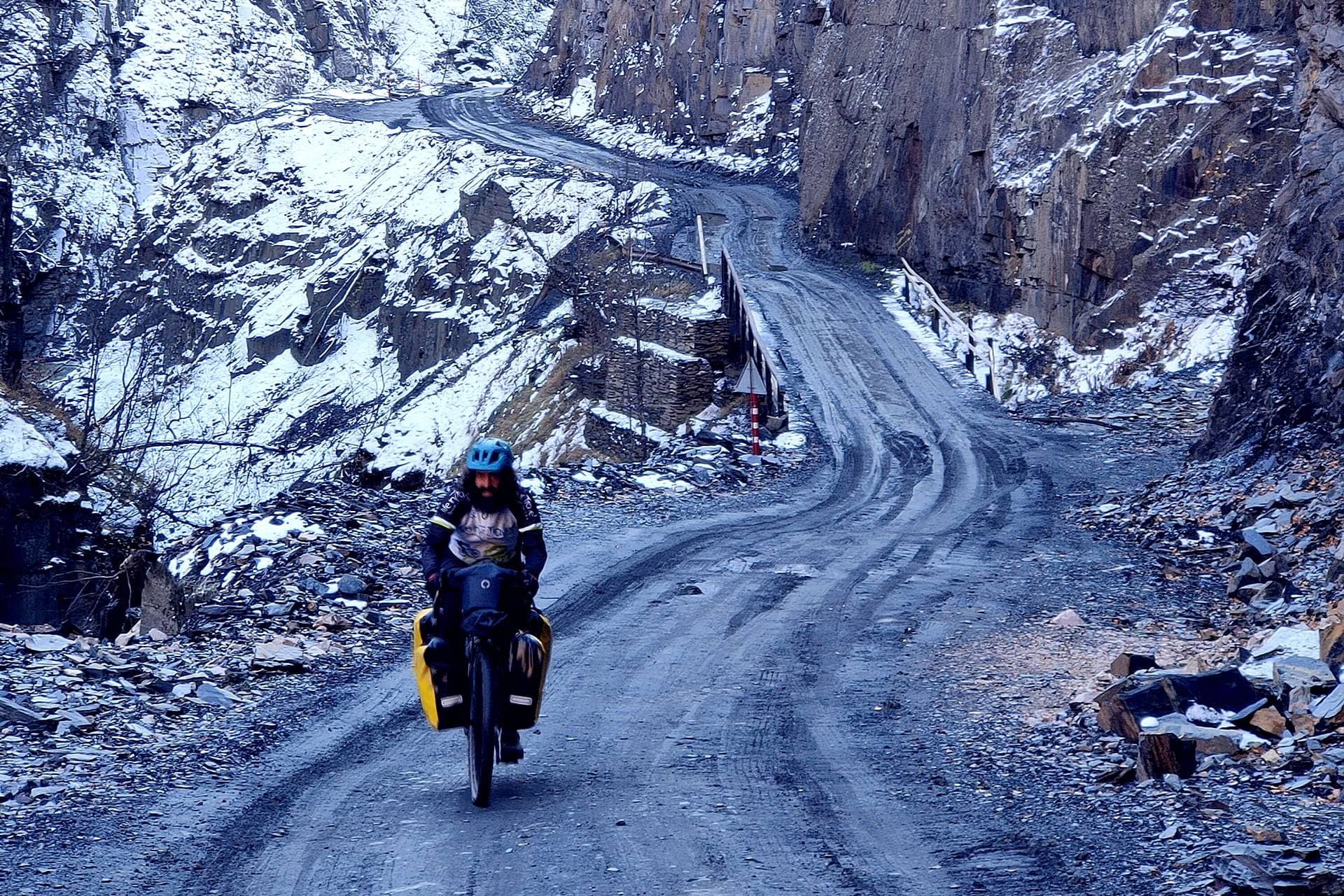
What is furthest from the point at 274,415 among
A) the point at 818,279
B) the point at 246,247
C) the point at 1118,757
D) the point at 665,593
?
the point at 1118,757

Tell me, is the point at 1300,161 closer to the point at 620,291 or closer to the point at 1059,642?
the point at 1059,642

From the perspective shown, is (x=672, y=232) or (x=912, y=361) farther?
(x=672, y=232)

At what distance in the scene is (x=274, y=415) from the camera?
42281 millimetres

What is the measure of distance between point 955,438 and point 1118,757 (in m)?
14.8

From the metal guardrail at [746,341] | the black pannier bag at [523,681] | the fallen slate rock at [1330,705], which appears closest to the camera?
the black pannier bag at [523,681]

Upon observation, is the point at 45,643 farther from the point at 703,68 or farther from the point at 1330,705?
the point at 703,68

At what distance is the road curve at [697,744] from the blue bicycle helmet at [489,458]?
1663mm

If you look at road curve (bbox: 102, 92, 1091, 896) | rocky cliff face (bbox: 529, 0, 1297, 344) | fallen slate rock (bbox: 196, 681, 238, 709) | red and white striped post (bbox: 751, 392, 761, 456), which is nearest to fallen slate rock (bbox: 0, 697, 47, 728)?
fallen slate rock (bbox: 196, 681, 238, 709)

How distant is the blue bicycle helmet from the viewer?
254 inches

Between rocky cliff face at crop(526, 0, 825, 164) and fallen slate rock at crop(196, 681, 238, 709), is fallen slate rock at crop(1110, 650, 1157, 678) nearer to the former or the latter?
fallen slate rock at crop(196, 681, 238, 709)

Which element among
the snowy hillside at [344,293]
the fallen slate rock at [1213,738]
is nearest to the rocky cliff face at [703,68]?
the snowy hillside at [344,293]

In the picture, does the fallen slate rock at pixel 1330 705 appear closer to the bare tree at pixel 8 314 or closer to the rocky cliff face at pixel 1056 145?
the rocky cliff face at pixel 1056 145

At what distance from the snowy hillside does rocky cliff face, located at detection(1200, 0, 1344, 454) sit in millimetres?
17483

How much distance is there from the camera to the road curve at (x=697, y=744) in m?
5.51
